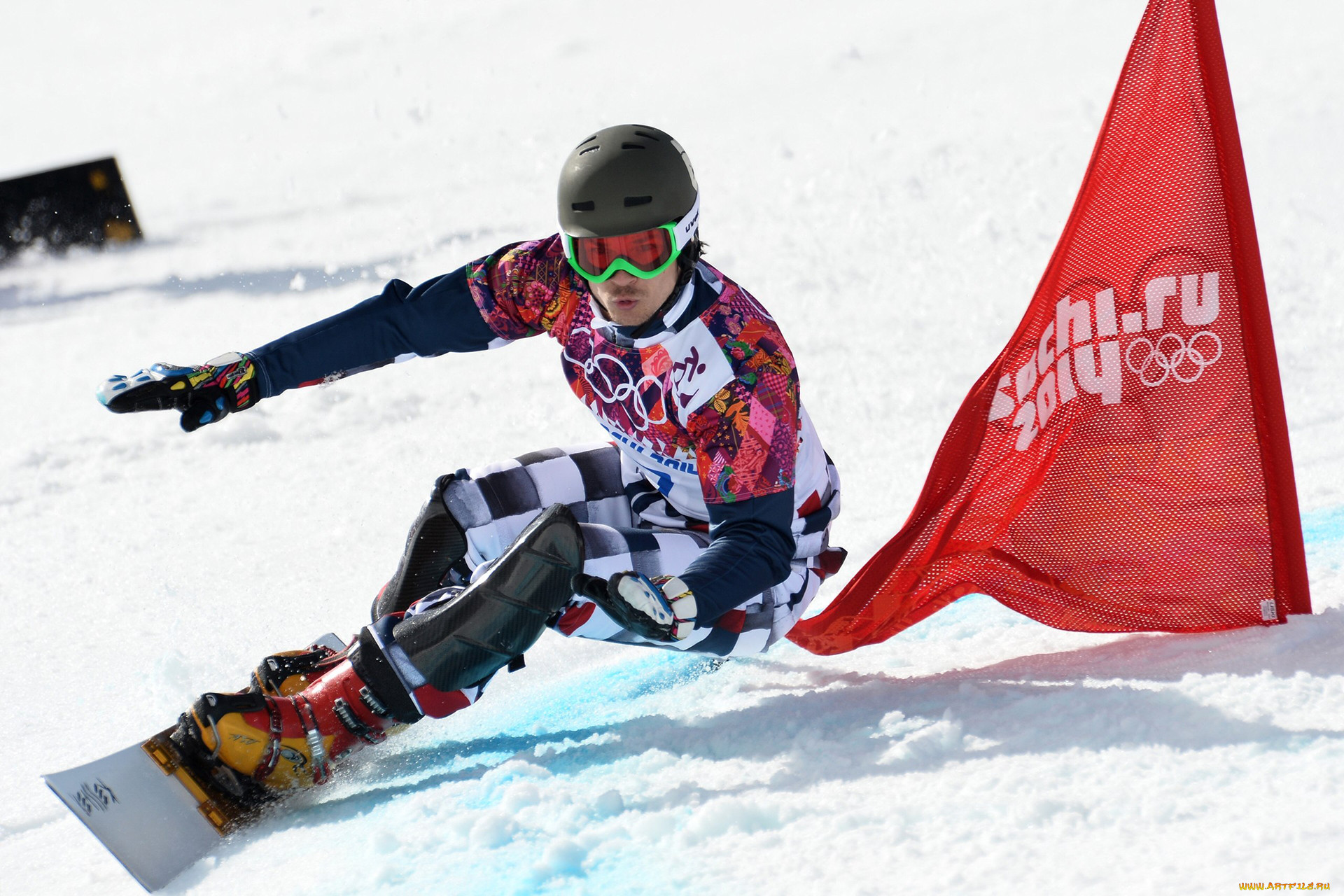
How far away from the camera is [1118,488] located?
278 centimetres

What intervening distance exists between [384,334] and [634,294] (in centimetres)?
74

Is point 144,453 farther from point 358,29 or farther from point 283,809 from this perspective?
point 358,29

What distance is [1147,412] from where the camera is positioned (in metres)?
2.73

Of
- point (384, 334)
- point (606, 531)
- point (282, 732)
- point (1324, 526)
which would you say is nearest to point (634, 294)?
point (606, 531)

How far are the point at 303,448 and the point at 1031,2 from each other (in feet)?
36.4

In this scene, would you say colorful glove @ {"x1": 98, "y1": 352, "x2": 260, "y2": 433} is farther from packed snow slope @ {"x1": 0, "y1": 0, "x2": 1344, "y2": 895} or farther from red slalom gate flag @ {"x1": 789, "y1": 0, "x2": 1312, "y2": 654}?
red slalom gate flag @ {"x1": 789, "y1": 0, "x2": 1312, "y2": 654}

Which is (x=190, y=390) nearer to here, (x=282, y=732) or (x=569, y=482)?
(x=282, y=732)

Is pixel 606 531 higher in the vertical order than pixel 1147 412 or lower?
higher

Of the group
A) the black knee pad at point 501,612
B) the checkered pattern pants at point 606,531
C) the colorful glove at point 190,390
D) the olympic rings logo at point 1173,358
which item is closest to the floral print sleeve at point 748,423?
the checkered pattern pants at point 606,531

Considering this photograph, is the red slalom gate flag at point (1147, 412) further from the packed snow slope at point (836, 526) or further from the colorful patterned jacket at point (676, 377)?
the colorful patterned jacket at point (676, 377)

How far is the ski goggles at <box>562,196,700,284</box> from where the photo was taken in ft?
8.31

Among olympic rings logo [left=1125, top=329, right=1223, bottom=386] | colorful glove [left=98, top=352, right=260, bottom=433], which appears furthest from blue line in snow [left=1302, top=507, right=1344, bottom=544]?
colorful glove [left=98, top=352, right=260, bottom=433]

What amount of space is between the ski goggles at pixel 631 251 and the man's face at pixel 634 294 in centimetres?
2

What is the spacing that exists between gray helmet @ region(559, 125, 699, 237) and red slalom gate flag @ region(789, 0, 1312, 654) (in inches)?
38.5
